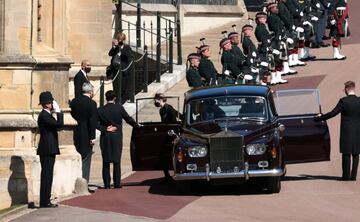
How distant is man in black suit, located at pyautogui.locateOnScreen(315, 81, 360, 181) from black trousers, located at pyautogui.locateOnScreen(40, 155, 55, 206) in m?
5.10

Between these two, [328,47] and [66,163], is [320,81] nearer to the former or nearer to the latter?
[328,47]

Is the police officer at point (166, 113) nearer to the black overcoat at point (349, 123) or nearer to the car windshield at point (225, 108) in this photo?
the car windshield at point (225, 108)

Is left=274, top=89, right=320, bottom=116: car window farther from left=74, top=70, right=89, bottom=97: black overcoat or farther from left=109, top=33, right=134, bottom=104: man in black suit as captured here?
left=109, top=33, right=134, bottom=104: man in black suit

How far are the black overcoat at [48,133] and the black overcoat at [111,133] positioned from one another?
2337 millimetres

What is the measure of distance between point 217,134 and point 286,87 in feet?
38.3

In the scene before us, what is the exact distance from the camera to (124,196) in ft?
71.3

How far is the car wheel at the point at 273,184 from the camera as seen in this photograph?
21500mm

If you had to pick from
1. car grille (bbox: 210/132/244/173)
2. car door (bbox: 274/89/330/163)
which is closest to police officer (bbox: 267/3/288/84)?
car door (bbox: 274/89/330/163)

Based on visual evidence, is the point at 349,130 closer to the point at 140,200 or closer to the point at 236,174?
the point at 236,174

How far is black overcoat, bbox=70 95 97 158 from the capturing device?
22.5m

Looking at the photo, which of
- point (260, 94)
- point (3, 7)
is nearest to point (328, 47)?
point (260, 94)

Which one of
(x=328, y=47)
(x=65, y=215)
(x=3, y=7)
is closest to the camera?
(x=65, y=215)

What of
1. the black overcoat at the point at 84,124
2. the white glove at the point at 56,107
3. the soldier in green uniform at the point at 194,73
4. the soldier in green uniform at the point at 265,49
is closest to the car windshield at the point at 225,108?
the black overcoat at the point at 84,124

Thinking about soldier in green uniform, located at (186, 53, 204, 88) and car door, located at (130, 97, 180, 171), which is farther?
soldier in green uniform, located at (186, 53, 204, 88)
